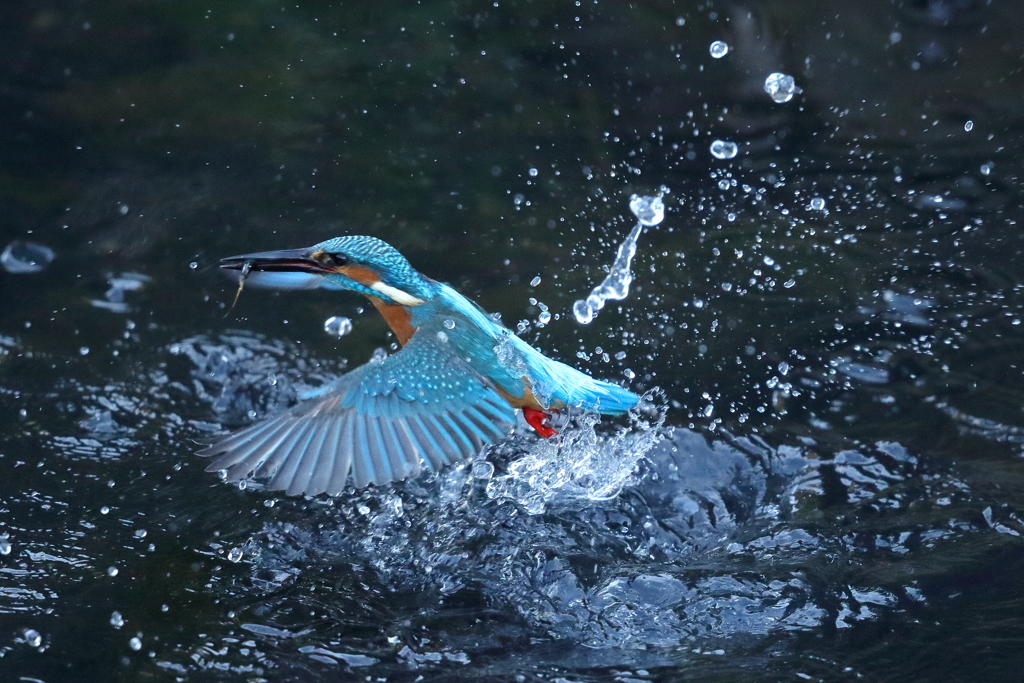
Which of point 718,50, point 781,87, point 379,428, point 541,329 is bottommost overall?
point 379,428

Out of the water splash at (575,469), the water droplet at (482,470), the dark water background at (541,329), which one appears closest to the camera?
the dark water background at (541,329)

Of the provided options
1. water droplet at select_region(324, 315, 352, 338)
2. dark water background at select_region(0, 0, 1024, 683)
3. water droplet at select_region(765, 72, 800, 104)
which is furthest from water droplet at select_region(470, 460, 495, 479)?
water droplet at select_region(765, 72, 800, 104)

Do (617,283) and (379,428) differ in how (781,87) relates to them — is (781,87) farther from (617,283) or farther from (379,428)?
(379,428)

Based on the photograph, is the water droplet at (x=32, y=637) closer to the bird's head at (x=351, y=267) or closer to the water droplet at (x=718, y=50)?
the bird's head at (x=351, y=267)

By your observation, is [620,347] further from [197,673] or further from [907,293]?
[197,673]

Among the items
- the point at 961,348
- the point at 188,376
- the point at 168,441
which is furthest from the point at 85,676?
the point at 961,348

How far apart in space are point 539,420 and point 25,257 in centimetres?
244

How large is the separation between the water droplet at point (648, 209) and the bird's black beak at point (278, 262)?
161cm

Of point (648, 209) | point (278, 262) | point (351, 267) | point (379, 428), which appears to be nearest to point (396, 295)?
point (351, 267)

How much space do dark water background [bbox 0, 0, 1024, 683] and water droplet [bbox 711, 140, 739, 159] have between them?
0.17ft

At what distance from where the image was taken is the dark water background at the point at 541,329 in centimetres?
268

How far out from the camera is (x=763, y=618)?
2.68m

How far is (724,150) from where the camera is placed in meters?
4.96

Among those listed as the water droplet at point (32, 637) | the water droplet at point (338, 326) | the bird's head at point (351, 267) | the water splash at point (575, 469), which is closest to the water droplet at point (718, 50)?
the water droplet at point (338, 326)
